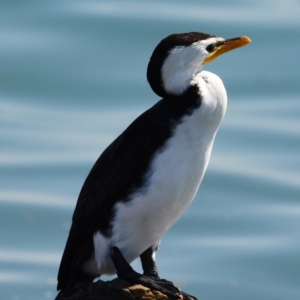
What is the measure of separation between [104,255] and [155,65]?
41.6 inches

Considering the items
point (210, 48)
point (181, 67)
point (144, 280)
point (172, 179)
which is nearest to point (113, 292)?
point (144, 280)

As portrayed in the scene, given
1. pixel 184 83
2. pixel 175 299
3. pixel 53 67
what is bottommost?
pixel 175 299

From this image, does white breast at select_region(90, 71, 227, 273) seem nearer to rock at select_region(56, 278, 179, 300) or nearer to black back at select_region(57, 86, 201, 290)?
black back at select_region(57, 86, 201, 290)

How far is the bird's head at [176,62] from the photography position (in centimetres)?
707

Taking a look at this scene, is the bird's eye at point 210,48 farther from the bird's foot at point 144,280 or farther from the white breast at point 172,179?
the bird's foot at point 144,280

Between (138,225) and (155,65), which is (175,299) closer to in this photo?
(138,225)

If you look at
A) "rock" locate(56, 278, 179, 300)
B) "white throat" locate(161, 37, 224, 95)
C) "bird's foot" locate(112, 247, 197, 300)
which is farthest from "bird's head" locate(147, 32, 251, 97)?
"rock" locate(56, 278, 179, 300)

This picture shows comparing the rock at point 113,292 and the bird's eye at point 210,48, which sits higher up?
the bird's eye at point 210,48

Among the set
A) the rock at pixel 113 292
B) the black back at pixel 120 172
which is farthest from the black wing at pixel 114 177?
the rock at pixel 113 292

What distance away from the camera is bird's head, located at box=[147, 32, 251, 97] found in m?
7.07

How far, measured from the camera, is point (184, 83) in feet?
23.3

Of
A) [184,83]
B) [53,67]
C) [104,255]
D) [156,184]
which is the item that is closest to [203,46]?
[184,83]

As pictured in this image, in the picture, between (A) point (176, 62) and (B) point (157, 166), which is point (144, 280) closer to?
(B) point (157, 166)

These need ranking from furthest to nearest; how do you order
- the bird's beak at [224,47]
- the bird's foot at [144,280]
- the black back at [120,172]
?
the bird's beak at [224,47] < the black back at [120,172] < the bird's foot at [144,280]
